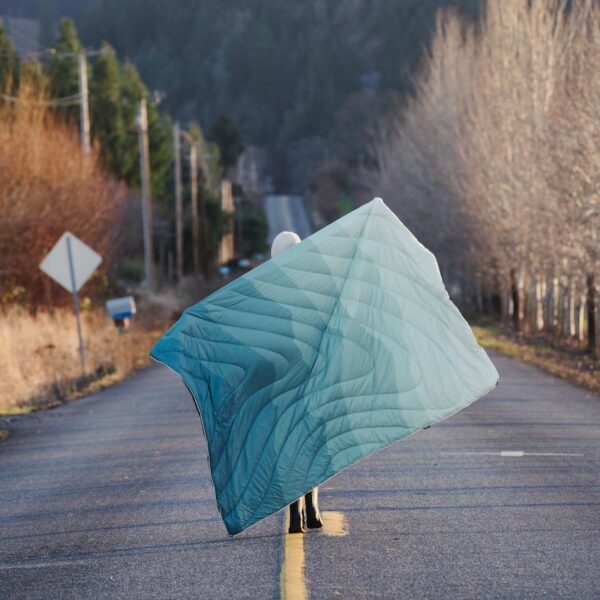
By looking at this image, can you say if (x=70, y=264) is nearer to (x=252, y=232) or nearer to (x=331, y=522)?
(x=331, y=522)

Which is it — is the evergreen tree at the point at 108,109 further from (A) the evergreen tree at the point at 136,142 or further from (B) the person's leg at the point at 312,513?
(B) the person's leg at the point at 312,513

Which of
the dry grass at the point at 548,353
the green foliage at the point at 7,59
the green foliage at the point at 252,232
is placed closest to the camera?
the dry grass at the point at 548,353

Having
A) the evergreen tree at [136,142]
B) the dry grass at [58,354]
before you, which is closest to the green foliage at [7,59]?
the evergreen tree at [136,142]

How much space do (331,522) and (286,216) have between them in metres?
140

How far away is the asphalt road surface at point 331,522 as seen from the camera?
6512 millimetres

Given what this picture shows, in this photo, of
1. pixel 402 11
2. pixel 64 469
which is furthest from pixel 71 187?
pixel 402 11

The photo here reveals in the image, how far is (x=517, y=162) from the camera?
1362 inches

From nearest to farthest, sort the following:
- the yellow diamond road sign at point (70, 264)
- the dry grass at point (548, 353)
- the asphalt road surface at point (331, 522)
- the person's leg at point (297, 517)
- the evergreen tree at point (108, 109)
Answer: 1. the asphalt road surface at point (331, 522)
2. the person's leg at point (297, 517)
3. the yellow diamond road sign at point (70, 264)
4. the dry grass at point (548, 353)
5. the evergreen tree at point (108, 109)

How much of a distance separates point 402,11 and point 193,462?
18586 centimetres

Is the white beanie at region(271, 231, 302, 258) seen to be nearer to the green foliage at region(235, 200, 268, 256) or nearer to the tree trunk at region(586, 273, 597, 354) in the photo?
the tree trunk at region(586, 273, 597, 354)

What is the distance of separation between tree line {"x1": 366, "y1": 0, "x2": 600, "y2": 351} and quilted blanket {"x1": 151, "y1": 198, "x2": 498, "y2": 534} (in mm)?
15959

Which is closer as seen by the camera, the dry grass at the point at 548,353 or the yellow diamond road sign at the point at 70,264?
the yellow diamond road sign at the point at 70,264

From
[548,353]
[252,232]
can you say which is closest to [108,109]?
[548,353]

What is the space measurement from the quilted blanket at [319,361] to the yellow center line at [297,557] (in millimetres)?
316
